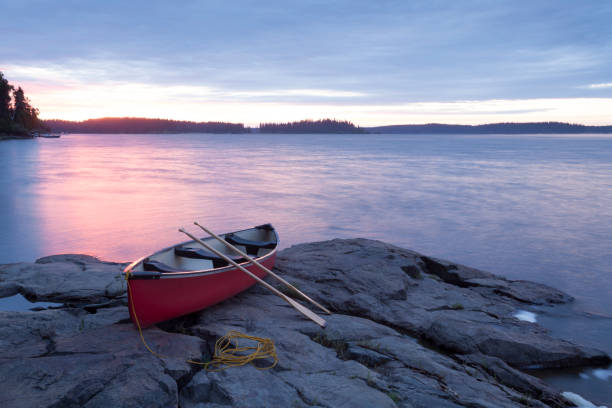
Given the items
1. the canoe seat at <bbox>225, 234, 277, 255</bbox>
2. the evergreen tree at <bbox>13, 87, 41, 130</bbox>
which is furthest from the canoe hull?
the evergreen tree at <bbox>13, 87, 41, 130</bbox>

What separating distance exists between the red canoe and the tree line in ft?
249

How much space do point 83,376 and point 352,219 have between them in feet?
41.2

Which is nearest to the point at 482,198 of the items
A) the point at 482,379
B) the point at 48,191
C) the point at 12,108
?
the point at 482,379

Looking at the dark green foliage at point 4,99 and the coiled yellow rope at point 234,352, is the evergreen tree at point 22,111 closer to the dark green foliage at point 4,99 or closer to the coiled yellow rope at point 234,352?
the dark green foliage at point 4,99

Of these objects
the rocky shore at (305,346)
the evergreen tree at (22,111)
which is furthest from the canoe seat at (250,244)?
the evergreen tree at (22,111)

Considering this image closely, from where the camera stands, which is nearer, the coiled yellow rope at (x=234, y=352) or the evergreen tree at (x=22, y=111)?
the coiled yellow rope at (x=234, y=352)

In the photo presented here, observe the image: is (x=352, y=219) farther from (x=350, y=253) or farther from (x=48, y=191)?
(x=48, y=191)

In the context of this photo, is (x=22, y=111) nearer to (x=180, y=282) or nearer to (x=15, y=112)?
(x=15, y=112)

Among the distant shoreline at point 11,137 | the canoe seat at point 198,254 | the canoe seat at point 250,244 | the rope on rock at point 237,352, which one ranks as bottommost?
the rope on rock at point 237,352

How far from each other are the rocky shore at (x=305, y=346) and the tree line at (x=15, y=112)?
7651 cm

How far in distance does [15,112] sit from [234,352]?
287 feet

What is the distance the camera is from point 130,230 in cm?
1245

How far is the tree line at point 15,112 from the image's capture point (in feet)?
221

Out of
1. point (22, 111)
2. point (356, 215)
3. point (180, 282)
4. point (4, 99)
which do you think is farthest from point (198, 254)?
point (22, 111)
